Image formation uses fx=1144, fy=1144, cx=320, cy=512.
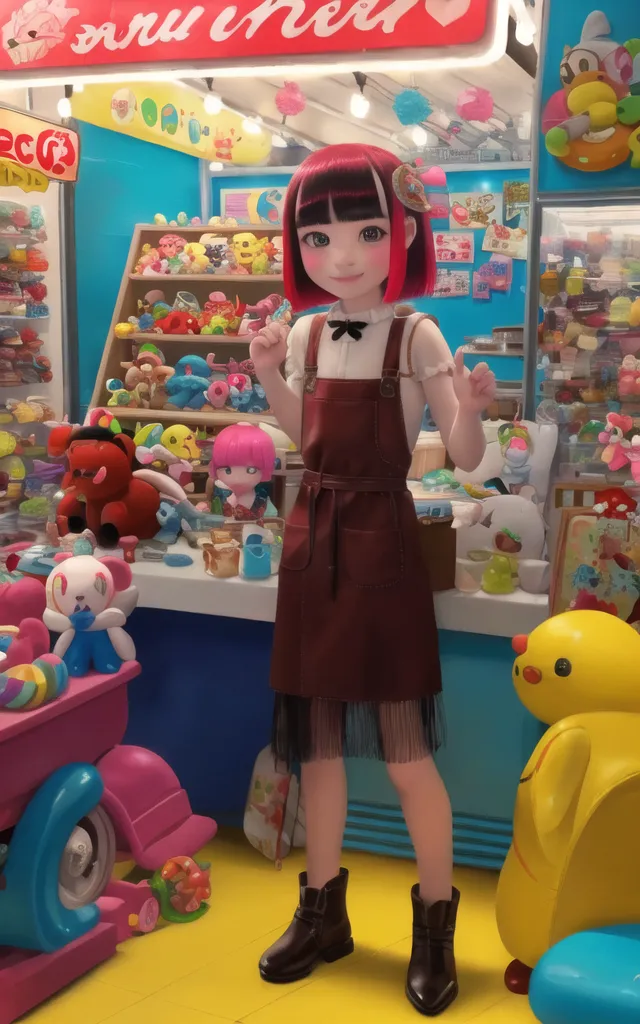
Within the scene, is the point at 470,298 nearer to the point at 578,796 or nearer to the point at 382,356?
the point at 382,356

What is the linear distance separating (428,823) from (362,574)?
0.61 m

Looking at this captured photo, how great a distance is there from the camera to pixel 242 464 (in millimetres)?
3416

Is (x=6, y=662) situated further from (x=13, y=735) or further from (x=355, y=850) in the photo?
(x=355, y=850)

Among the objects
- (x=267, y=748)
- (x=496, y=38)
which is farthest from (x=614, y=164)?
(x=267, y=748)

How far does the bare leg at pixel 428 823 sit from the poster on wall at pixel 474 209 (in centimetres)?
551

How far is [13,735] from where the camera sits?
243 cm

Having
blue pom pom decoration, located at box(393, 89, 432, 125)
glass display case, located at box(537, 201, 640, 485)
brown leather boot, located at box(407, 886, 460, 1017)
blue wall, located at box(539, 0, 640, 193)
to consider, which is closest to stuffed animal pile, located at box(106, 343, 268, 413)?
blue pom pom decoration, located at box(393, 89, 432, 125)

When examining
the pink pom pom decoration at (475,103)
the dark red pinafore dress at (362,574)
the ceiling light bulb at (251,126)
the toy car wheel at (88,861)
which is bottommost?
the toy car wheel at (88,861)

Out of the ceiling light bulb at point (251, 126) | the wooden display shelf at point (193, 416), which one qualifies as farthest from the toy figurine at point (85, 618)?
the ceiling light bulb at point (251, 126)

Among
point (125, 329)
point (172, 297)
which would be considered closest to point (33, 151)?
point (125, 329)

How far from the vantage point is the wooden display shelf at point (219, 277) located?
5.27 meters

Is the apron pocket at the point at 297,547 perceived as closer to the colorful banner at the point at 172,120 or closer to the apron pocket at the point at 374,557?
the apron pocket at the point at 374,557

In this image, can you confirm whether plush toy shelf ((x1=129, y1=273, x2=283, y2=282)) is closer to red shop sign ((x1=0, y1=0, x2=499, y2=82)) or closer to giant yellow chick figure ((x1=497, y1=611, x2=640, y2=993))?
red shop sign ((x1=0, y1=0, x2=499, y2=82))

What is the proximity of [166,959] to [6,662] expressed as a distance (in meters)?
0.82
